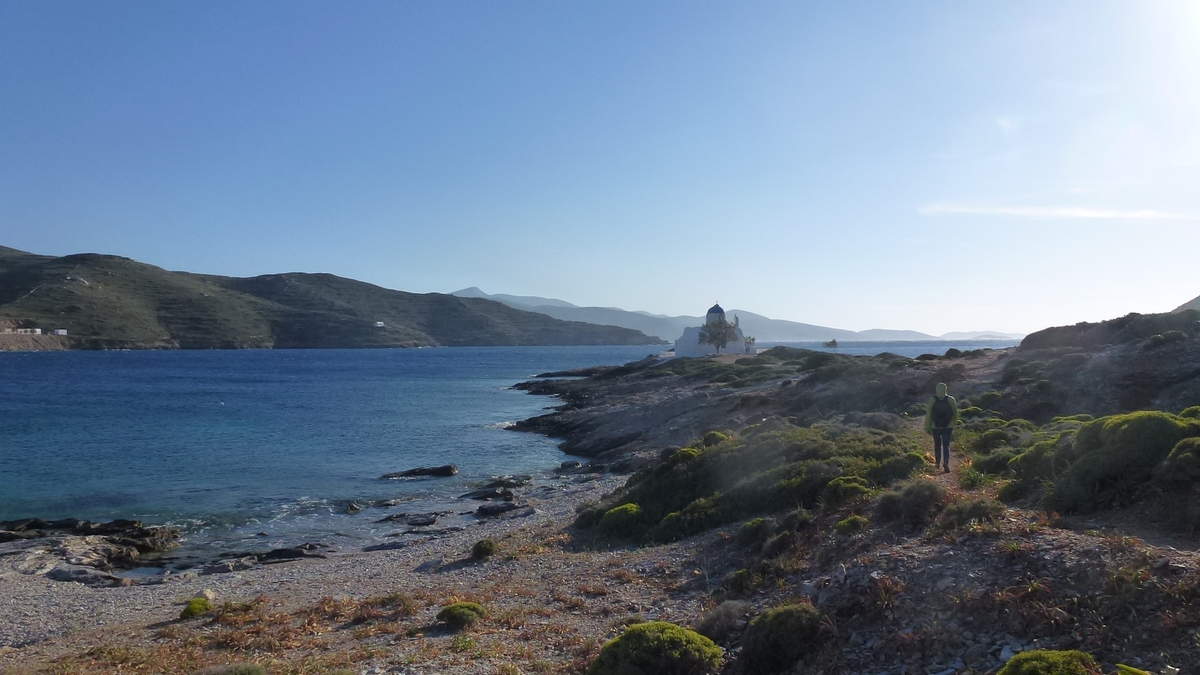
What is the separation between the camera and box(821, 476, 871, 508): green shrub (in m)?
15.8

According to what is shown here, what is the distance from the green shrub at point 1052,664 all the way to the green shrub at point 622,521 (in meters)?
14.6

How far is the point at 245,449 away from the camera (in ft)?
153

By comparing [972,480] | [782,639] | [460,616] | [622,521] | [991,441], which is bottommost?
[622,521]

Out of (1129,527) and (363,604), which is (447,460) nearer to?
(363,604)

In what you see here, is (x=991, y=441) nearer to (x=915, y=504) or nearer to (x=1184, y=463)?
(x=915, y=504)

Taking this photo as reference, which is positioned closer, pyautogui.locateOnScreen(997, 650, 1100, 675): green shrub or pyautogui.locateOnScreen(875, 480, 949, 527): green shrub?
pyautogui.locateOnScreen(997, 650, 1100, 675): green shrub

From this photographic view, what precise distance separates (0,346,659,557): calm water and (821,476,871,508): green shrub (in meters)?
18.7

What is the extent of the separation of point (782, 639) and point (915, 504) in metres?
4.83

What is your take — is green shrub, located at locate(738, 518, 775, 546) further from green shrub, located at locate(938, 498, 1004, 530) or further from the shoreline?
the shoreline

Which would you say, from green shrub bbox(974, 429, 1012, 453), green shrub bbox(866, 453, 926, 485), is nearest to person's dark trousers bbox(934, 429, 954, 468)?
green shrub bbox(866, 453, 926, 485)

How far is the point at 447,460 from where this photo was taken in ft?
145

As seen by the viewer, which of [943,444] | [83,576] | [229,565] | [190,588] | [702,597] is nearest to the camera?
[702,597]

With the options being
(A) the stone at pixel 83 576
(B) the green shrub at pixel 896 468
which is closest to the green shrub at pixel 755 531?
(B) the green shrub at pixel 896 468

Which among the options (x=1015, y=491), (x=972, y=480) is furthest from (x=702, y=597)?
(x=972, y=480)
